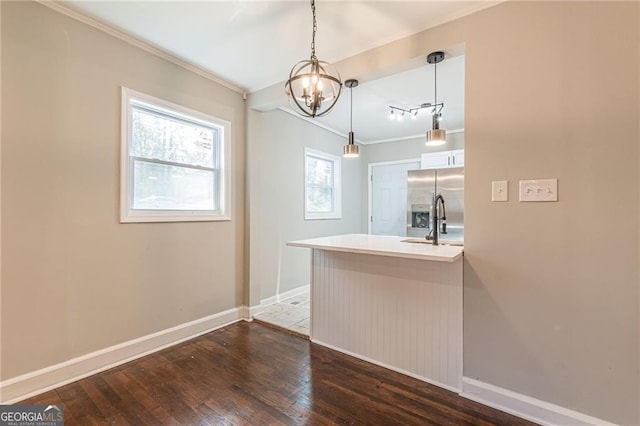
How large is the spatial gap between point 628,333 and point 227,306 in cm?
313

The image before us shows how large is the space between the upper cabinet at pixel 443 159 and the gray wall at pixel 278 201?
1.75 meters

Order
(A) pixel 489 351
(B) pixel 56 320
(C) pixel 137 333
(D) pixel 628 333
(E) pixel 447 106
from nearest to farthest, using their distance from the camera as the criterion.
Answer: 1. (D) pixel 628 333
2. (A) pixel 489 351
3. (B) pixel 56 320
4. (C) pixel 137 333
5. (E) pixel 447 106

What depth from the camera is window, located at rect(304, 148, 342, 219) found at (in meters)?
4.44

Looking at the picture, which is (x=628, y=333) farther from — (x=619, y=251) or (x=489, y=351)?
(x=489, y=351)

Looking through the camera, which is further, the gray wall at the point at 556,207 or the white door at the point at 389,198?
the white door at the point at 389,198

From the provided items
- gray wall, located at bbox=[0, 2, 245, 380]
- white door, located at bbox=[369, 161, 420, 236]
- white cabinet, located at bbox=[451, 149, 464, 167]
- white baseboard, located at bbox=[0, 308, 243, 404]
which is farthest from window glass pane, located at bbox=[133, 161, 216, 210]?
white cabinet, located at bbox=[451, 149, 464, 167]

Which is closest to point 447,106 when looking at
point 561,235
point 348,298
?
point 561,235

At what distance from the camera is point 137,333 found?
2393mm

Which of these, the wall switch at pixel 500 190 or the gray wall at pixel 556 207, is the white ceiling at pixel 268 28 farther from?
the wall switch at pixel 500 190

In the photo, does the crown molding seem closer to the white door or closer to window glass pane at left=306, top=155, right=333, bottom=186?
window glass pane at left=306, top=155, right=333, bottom=186

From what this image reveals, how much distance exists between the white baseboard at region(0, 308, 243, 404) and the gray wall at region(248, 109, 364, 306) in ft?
2.30

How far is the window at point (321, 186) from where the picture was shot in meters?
4.44

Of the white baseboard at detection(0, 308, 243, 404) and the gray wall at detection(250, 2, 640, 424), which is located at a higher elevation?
the gray wall at detection(250, 2, 640, 424)

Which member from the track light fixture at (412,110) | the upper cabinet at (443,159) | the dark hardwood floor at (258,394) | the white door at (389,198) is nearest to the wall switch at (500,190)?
the dark hardwood floor at (258,394)
